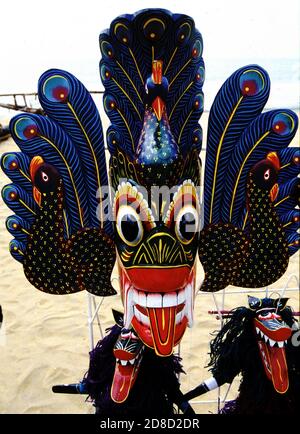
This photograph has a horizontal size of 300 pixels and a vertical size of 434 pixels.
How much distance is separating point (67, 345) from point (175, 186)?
161 cm

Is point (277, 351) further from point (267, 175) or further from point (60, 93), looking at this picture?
point (60, 93)

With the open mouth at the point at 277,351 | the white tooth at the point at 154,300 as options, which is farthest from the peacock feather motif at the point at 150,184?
the open mouth at the point at 277,351

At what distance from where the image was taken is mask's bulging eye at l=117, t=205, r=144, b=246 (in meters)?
0.89

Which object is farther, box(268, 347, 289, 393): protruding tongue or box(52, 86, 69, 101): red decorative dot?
box(268, 347, 289, 393): protruding tongue

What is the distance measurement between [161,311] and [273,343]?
0.38 meters

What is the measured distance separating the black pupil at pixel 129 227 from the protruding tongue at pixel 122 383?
1.28 ft

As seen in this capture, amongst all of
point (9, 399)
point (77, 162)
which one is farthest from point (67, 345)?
point (77, 162)

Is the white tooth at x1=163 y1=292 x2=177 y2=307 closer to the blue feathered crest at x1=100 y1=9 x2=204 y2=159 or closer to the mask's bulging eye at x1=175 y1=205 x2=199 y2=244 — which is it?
the mask's bulging eye at x1=175 y1=205 x2=199 y2=244

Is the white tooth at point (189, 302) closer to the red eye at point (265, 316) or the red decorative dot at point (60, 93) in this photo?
the red eye at point (265, 316)

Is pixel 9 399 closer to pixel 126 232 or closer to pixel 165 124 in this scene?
pixel 126 232

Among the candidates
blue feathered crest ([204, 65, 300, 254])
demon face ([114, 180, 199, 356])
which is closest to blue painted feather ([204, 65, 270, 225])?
blue feathered crest ([204, 65, 300, 254])

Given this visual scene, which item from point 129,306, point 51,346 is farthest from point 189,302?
point 51,346

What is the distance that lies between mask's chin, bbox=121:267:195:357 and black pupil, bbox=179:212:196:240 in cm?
8

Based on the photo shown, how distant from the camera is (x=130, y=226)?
90 centimetres
